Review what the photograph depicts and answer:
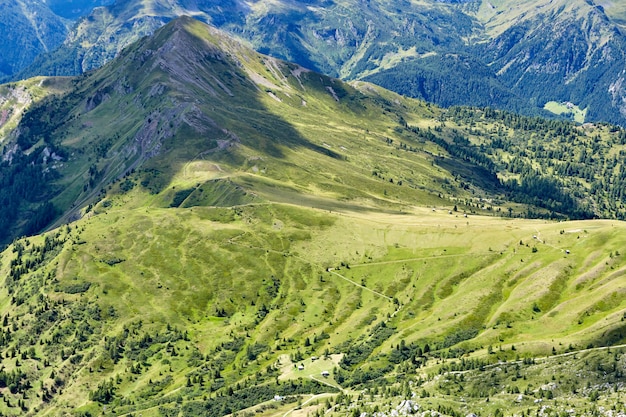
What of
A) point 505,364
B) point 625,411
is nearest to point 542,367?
point 505,364

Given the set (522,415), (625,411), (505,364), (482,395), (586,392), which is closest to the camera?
(625,411)

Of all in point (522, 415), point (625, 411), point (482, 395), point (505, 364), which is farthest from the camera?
point (505, 364)

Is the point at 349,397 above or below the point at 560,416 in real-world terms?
below

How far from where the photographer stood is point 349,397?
19462 cm

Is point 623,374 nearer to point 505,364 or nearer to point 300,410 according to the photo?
point 505,364

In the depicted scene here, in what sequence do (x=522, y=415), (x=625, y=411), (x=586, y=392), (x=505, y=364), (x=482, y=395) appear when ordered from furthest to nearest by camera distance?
(x=505, y=364), (x=482, y=395), (x=586, y=392), (x=522, y=415), (x=625, y=411)

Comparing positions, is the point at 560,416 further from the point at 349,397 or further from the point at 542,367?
the point at 349,397

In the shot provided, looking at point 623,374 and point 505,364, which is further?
point 505,364

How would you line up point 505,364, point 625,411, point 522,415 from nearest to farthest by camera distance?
point 625,411
point 522,415
point 505,364

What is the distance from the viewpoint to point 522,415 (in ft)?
497

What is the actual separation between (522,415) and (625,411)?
2265cm

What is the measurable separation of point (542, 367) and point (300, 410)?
73841 mm

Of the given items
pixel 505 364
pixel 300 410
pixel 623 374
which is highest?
pixel 623 374

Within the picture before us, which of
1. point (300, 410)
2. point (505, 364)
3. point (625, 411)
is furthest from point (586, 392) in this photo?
point (300, 410)
